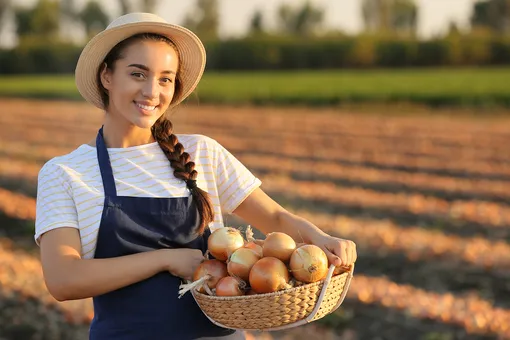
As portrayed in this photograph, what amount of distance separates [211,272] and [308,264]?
212 mm

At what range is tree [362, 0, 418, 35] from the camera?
212 feet

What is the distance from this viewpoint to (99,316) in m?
1.86

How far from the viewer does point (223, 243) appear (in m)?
1.80

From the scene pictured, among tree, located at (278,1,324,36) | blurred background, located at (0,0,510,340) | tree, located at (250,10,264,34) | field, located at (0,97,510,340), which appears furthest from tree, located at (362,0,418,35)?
field, located at (0,97,510,340)

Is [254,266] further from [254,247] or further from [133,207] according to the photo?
[133,207]

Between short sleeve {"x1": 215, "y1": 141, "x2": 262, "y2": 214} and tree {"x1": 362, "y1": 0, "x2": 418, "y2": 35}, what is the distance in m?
61.0

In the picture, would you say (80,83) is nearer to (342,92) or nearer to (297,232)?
(297,232)

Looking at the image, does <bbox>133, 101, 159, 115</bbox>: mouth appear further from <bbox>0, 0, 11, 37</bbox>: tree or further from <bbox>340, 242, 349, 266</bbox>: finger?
<bbox>0, 0, 11, 37</bbox>: tree

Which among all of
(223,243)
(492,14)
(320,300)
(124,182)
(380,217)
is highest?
(124,182)

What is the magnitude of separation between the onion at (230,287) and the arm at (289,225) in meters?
0.23

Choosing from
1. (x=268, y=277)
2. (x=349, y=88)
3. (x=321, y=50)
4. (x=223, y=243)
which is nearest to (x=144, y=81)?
(x=223, y=243)

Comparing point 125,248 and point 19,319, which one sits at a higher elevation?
point 125,248

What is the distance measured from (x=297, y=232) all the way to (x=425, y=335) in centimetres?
304

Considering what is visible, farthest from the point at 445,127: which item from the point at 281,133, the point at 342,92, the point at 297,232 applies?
the point at 297,232
